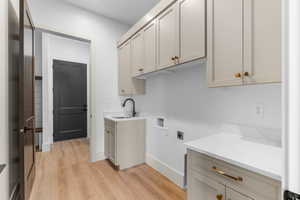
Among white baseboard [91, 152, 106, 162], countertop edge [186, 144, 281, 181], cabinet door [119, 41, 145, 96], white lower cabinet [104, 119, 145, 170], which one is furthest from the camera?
white baseboard [91, 152, 106, 162]

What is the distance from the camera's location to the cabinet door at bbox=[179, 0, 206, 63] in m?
1.31

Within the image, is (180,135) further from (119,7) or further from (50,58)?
(50,58)

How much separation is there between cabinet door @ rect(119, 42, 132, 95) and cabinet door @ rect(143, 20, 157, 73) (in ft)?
1.85

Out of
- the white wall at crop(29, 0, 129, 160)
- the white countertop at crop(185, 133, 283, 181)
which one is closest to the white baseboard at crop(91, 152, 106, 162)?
the white wall at crop(29, 0, 129, 160)

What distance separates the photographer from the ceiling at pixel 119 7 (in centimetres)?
240

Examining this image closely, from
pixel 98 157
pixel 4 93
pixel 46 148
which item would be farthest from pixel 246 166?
pixel 46 148

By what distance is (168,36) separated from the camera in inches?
67.0

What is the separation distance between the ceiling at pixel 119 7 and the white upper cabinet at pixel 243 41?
1574 mm

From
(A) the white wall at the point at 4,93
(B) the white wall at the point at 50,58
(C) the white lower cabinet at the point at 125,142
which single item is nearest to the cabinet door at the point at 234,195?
(A) the white wall at the point at 4,93

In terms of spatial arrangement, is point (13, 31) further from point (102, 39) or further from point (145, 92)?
point (145, 92)

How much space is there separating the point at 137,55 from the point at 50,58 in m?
2.74

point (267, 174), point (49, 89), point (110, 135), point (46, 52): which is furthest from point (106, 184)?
point (46, 52)

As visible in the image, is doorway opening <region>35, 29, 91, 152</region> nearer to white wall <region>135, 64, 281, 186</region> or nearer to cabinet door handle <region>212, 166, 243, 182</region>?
white wall <region>135, 64, 281, 186</region>

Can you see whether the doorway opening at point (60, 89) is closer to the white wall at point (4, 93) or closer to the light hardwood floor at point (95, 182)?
the light hardwood floor at point (95, 182)
